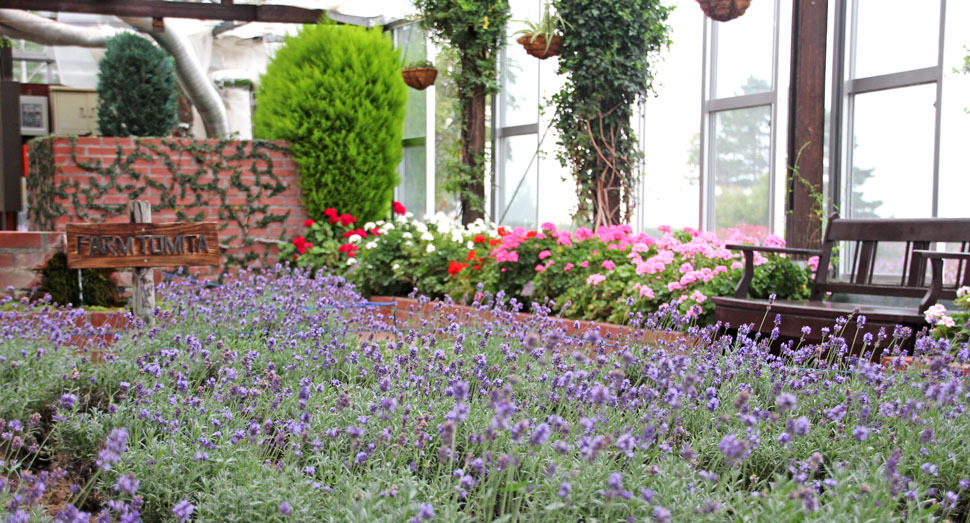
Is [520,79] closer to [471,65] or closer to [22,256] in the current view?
[471,65]

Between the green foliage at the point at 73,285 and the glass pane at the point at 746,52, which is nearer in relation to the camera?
the green foliage at the point at 73,285

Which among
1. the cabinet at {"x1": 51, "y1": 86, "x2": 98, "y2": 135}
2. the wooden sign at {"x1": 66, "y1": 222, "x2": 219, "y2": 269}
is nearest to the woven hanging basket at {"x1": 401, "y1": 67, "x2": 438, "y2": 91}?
the wooden sign at {"x1": 66, "y1": 222, "x2": 219, "y2": 269}

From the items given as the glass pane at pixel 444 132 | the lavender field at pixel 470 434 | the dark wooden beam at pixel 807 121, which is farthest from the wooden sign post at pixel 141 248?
the glass pane at pixel 444 132

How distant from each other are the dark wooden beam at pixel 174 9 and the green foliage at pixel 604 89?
173 inches

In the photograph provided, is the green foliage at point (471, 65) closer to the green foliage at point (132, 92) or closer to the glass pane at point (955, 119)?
the green foliage at point (132, 92)

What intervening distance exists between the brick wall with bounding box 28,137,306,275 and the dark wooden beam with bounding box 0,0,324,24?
2.29 m

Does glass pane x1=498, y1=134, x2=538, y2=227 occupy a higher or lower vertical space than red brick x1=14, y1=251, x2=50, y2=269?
higher

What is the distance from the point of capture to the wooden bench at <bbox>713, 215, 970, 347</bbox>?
3465 millimetres

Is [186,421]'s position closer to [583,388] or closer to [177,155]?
[583,388]

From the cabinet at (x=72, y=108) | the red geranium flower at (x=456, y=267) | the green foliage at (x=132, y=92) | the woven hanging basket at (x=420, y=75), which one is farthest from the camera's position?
the cabinet at (x=72, y=108)

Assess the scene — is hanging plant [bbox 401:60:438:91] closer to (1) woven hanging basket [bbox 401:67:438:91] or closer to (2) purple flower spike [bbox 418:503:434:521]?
(1) woven hanging basket [bbox 401:67:438:91]

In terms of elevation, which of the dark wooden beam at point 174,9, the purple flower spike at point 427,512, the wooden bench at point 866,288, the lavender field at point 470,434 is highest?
the dark wooden beam at point 174,9

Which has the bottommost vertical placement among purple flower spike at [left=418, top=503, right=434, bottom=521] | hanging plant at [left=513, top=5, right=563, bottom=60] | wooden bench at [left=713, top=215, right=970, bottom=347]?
purple flower spike at [left=418, top=503, right=434, bottom=521]

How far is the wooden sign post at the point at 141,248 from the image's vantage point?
404cm
